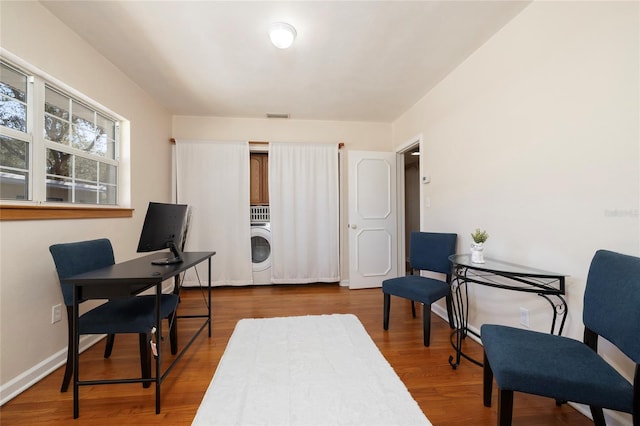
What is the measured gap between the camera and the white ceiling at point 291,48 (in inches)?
64.9

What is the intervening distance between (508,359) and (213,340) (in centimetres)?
208

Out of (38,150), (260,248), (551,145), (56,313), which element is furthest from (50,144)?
(551,145)

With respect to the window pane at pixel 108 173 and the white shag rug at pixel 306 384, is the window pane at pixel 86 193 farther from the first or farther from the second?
the white shag rug at pixel 306 384

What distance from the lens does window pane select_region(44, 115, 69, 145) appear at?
1.79 meters

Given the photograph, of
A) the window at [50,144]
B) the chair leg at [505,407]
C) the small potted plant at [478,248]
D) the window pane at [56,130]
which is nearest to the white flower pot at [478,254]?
the small potted plant at [478,248]

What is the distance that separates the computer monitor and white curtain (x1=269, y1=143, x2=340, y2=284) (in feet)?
5.73

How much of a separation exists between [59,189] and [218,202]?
5.69ft

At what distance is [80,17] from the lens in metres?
1.73

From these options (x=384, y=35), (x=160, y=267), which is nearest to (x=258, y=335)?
(x=160, y=267)

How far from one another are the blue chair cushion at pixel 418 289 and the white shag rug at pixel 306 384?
48 centimetres

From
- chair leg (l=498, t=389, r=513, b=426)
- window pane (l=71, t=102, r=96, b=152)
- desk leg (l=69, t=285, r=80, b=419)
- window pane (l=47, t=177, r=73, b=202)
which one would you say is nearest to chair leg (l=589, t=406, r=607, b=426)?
chair leg (l=498, t=389, r=513, b=426)

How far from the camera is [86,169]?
7.08ft

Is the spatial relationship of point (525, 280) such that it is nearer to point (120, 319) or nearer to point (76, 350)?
point (120, 319)

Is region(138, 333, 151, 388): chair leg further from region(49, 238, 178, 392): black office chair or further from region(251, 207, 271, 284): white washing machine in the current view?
region(251, 207, 271, 284): white washing machine
